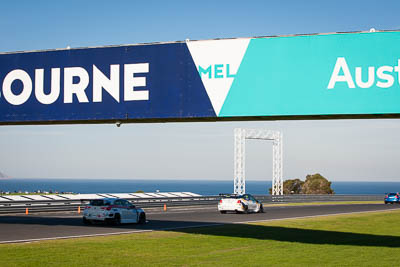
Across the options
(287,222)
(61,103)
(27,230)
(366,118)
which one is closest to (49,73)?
(61,103)

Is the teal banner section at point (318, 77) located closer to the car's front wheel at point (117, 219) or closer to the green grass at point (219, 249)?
the green grass at point (219, 249)

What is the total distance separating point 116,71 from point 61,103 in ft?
6.65

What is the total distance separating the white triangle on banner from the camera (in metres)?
15.5

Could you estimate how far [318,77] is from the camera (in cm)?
1484

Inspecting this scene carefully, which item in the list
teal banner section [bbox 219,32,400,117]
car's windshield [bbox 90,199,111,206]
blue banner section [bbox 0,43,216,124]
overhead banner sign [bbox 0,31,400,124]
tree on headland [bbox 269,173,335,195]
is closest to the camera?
teal banner section [bbox 219,32,400,117]

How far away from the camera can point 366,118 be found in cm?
1477

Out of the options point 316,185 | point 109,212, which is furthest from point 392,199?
point 316,185

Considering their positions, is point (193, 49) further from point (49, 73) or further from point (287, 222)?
point (287, 222)

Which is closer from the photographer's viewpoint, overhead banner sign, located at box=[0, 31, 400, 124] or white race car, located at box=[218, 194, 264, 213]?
overhead banner sign, located at box=[0, 31, 400, 124]

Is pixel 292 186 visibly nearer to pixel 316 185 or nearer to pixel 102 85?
pixel 316 185

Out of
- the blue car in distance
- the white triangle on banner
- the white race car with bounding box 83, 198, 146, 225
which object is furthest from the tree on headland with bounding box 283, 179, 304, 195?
the white triangle on banner

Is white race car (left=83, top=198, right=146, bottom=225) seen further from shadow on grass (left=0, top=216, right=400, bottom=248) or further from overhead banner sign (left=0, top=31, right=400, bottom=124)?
overhead banner sign (left=0, top=31, right=400, bottom=124)

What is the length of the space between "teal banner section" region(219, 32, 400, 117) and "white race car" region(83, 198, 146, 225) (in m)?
11.0

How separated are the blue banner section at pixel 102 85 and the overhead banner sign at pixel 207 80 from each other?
28 millimetres
